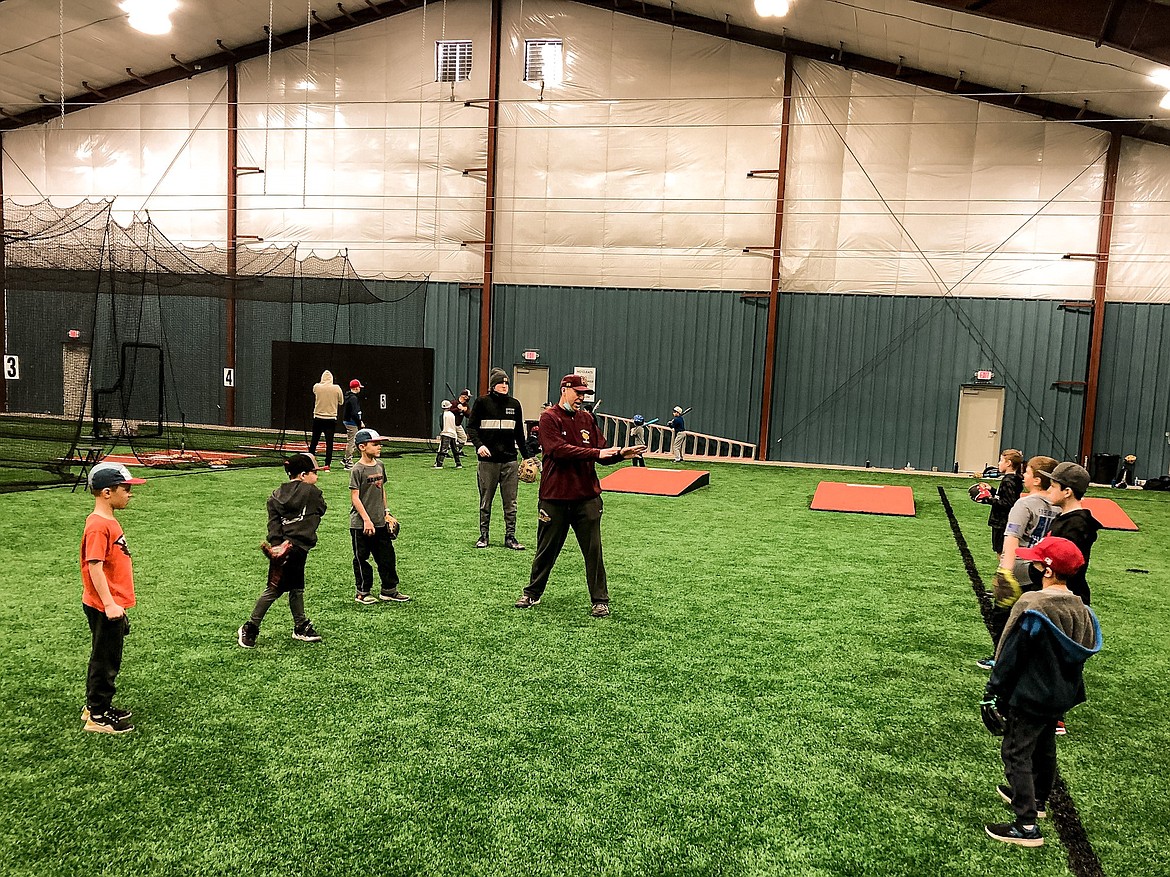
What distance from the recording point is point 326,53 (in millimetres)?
23422

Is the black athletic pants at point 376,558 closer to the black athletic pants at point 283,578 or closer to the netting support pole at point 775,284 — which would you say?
the black athletic pants at point 283,578

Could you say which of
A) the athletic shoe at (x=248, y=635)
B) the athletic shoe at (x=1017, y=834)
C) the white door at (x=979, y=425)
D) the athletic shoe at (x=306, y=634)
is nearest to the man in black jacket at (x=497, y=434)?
the athletic shoe at (x=306, y=634)

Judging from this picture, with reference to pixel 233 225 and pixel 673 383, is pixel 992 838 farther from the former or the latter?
pixel 233 225

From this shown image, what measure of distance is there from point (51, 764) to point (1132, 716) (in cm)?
607

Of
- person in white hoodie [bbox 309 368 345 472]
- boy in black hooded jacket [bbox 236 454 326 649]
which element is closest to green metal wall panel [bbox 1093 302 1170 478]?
person in white hoodie [bbox 309 368 345 472]

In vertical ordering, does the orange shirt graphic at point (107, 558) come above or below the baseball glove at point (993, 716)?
above

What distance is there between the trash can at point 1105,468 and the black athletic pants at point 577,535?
17098mm

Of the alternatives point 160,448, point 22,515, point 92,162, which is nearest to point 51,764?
point 22,515

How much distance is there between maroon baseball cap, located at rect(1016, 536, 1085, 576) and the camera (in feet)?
11.9

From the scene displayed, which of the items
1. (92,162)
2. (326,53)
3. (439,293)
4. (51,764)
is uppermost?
(326,53)

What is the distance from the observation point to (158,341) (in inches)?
904

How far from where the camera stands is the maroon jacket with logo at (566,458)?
6767 mm

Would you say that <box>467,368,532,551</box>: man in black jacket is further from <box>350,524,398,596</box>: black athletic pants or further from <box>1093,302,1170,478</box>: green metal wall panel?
<box>1093,302,1170,478</box>: green metal wall panel

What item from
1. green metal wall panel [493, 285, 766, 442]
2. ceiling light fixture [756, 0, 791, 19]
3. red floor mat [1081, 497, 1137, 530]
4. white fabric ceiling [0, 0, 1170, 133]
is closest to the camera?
red floor mat [1081, 497, 1137, 530]
